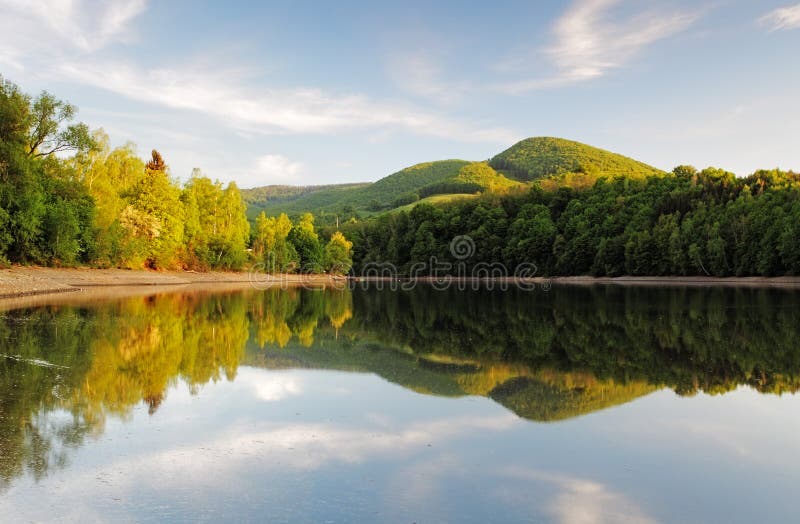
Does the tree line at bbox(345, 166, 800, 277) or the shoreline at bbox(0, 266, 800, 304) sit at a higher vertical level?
the tree line at bbox(345, 166, 800, 277)

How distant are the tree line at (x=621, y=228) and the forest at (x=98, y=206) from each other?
50216 millimetres

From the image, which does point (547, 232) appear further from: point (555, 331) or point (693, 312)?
point (555, 331)

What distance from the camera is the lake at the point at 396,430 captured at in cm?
525

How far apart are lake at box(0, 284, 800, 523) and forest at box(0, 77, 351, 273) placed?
98.8 feet

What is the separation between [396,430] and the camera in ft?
25.3

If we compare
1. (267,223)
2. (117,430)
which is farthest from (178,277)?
(117,430)

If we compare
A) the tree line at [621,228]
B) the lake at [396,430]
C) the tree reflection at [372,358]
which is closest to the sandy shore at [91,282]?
the tree reflection at [372,358]

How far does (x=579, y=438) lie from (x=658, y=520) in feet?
7.81

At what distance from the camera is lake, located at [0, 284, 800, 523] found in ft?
17.2

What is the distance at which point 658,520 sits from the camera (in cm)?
499

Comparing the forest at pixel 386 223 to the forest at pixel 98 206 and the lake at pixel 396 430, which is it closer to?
the forest at pixel 98 206

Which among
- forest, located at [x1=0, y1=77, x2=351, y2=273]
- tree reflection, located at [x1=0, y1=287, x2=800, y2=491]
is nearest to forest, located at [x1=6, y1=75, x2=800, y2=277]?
forest, located at [x1=0, y1=77, x2=351, y2=273]

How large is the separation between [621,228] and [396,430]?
4013 inches

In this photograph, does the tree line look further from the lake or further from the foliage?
the lake
